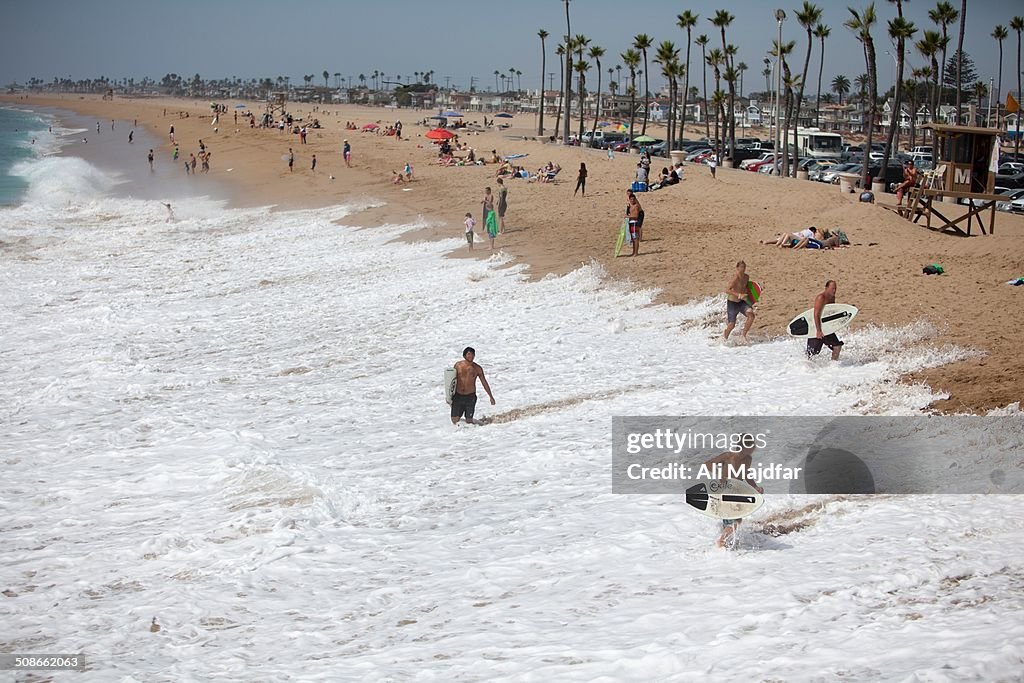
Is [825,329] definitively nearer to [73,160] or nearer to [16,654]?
[16,654]

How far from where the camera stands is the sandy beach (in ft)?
48.5

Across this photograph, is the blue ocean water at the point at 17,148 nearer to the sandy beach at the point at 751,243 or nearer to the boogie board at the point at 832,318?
the sandy beach at the point at 751,243

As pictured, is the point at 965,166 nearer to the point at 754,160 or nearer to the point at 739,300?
the point at 739,300

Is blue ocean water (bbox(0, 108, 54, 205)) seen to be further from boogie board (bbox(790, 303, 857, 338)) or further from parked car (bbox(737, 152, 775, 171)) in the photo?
boogie board (bbox(790, 303, 857, 338))

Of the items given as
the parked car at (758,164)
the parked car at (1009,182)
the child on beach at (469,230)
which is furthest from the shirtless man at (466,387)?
the parked car at (758,164)

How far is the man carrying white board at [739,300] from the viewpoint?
15.1 meters

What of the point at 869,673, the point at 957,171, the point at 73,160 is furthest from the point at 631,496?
the point at 73,160

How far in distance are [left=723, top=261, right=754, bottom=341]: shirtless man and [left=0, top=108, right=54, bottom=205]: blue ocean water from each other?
4005 cm

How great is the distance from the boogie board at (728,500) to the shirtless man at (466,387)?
4.28 m

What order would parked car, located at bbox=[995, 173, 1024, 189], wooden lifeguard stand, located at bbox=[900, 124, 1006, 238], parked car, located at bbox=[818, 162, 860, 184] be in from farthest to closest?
1. parked car, located at bbox=[818, 162, 860, 184]
2. parked car, located at bbox=[995, 173, 1024, 189]
3. wooden lifeguard stand, located at bbox=[900, 124, 1006, 238]

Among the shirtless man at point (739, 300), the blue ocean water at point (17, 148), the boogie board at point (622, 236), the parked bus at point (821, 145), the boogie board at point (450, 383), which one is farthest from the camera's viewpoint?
the parked bus at point (821, 145)

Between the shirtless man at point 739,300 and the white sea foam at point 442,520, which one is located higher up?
the shirtless man at point 739,300

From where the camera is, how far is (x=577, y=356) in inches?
631

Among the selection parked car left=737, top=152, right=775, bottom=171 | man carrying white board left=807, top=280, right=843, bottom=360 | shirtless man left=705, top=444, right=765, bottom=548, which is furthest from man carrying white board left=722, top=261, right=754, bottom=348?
parked car left=737, top=152, right=775, bottom=171
